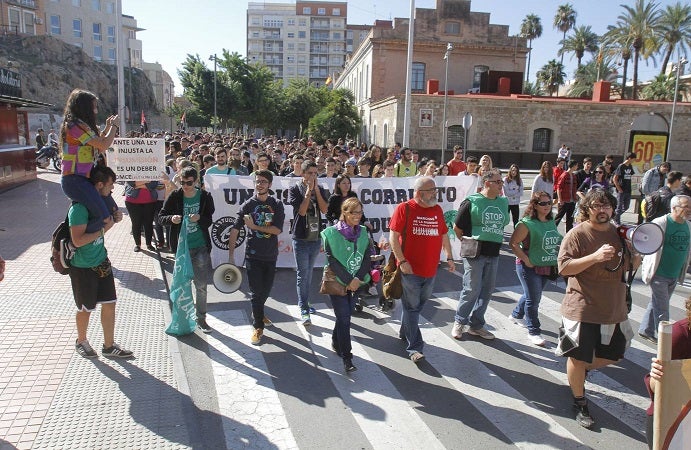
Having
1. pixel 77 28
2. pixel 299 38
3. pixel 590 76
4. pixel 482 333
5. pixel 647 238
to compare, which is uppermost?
pixel 299 38

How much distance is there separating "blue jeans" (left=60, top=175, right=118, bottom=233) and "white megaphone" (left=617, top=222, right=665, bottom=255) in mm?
4444

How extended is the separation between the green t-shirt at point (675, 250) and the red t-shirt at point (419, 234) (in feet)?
8.95

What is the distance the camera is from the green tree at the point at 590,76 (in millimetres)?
58659

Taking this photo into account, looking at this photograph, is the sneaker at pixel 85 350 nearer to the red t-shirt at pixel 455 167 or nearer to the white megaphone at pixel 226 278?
the white megaphone at pixel 226 278

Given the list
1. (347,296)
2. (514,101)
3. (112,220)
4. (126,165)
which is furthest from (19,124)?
(514,101)

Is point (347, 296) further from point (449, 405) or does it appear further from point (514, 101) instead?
point (514, 101)

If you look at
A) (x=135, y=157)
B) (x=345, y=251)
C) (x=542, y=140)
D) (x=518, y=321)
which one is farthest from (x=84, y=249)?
(x=542, y=140)

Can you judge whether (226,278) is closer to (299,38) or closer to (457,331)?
(457,331)

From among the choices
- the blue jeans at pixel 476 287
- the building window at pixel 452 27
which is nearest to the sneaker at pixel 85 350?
the blue jeans at pixel 476 287

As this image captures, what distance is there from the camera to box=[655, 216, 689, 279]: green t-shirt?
573cm

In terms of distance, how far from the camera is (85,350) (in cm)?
500

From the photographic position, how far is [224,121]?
159 feet

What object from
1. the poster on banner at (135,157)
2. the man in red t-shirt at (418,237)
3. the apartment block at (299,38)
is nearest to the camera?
the man in red t-shirt at (418,237)

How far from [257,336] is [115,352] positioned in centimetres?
140
